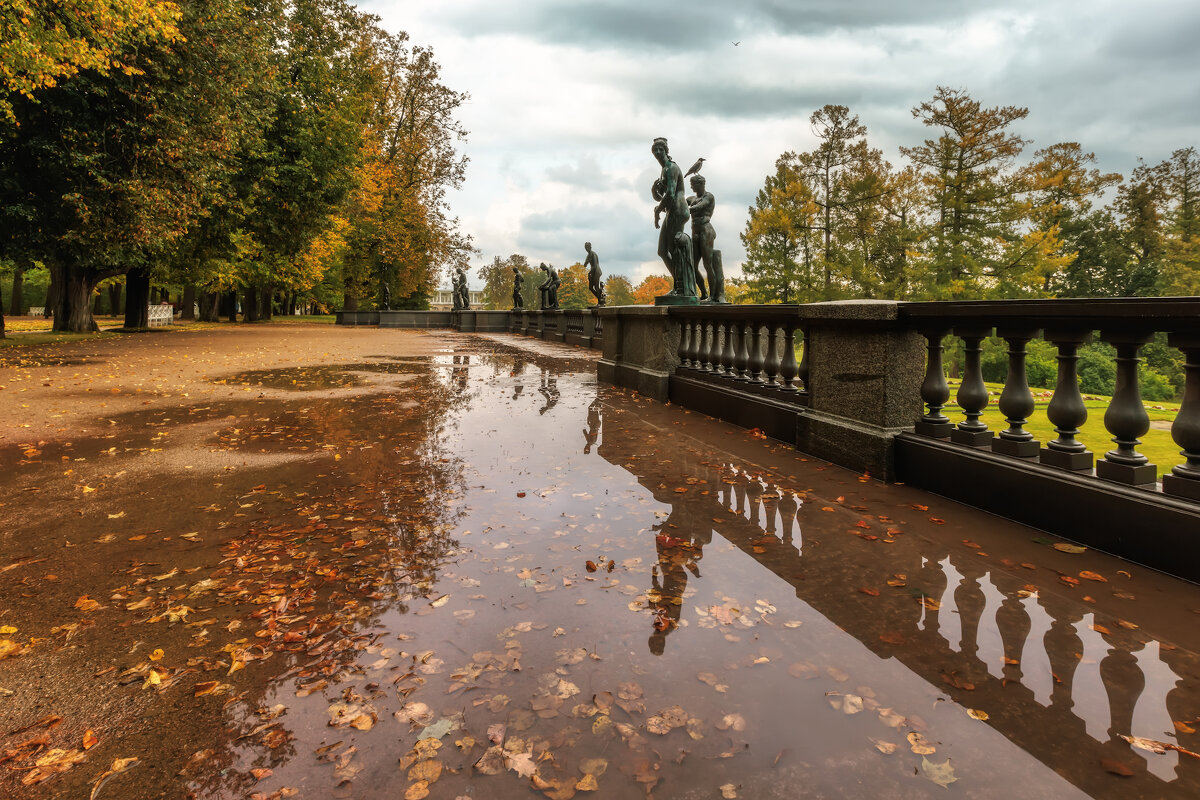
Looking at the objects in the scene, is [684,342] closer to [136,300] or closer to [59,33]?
[59,33]

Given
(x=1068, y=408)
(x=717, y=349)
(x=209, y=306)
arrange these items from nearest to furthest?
1. (x=1068, y=408)
2. (x=717, y=349)
3. (x=209, y=306)

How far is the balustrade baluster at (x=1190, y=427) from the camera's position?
10.1ft

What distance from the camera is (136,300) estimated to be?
26.5 m

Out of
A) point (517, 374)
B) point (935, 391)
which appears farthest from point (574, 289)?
point (935, 391)

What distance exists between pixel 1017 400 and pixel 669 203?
31.1 feet

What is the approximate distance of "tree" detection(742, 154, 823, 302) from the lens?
38.1 meters

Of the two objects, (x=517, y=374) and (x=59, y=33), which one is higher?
(x=59, y=33)

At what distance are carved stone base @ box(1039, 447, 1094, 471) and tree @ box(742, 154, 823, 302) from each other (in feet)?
119

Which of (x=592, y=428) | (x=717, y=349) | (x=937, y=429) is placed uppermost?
(x=717, y=349)

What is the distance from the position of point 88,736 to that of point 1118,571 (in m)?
4.49

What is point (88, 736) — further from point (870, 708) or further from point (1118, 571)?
point (1118, 571)

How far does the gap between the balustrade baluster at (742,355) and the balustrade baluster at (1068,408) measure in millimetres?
3965

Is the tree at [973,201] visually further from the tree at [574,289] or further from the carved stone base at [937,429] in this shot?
the tree at [574,289]

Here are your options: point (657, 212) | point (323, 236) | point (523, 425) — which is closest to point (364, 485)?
point (523, 425)
